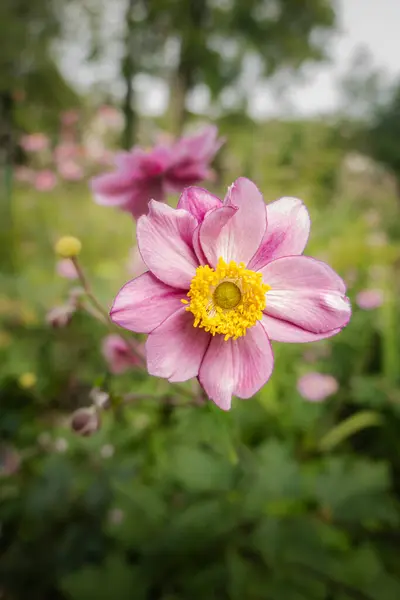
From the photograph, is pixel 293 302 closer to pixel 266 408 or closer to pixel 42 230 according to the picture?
pixel 266 408

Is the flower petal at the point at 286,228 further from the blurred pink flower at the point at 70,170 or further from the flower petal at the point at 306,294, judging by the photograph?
the blurred pink flower at the point at 70,170

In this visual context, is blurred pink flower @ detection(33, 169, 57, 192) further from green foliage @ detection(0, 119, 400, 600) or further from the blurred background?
green foliage @ detection(0, 119, 400, 600)

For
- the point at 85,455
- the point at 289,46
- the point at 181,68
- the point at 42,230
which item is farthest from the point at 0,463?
the point at 289,46

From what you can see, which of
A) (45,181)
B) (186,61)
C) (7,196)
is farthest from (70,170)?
(186,61)

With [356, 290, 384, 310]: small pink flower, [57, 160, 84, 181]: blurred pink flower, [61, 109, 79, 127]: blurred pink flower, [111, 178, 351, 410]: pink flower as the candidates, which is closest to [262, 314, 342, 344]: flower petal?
[111, 178, 351, 410]: pink flower

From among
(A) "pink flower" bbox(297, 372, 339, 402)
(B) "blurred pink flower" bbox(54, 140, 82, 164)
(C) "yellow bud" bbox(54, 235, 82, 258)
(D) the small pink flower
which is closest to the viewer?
(C) "yellow bud" bbox(54, 235, 82, 258)
